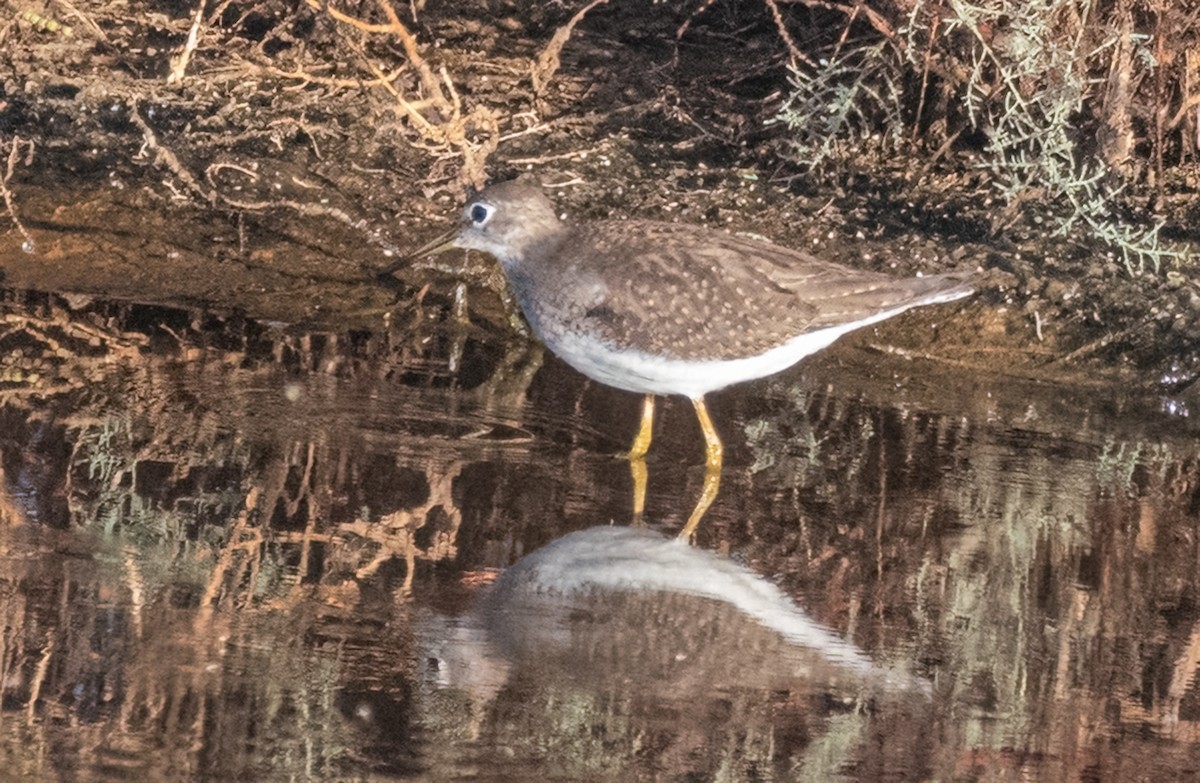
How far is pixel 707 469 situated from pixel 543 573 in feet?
4.44

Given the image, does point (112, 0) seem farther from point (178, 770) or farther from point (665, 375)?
point (178, 770)

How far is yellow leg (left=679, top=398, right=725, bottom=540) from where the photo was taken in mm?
6273

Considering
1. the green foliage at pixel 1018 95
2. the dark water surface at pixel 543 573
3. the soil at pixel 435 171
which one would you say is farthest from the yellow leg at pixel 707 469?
the green foliage at pixel 1018 95

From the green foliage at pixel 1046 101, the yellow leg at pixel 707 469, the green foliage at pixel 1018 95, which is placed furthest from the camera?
the green foliage at pixel 1018 95

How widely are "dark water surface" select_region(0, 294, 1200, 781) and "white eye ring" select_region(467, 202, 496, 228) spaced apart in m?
0.62

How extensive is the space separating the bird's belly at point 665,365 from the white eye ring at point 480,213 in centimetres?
74

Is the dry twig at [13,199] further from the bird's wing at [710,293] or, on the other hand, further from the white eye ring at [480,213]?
the bird's wing at [710,293]

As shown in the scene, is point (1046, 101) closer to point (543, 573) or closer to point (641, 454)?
point (641, 454)

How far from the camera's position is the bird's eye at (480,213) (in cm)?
762

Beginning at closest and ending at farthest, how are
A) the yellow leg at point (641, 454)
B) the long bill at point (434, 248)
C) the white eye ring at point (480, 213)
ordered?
the yellow leg at point (641, 454), the white eye ring at point (480, 213), the long bill at point (434, 248)

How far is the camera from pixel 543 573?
5.66 m

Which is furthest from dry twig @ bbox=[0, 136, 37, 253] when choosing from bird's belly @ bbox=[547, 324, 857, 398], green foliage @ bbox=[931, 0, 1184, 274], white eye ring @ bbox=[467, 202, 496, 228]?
green foliage @ bbox=[931, 0, 1184, 274]

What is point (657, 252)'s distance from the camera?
7.10 m

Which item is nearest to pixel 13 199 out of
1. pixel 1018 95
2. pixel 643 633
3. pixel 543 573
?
pixel 543 573
